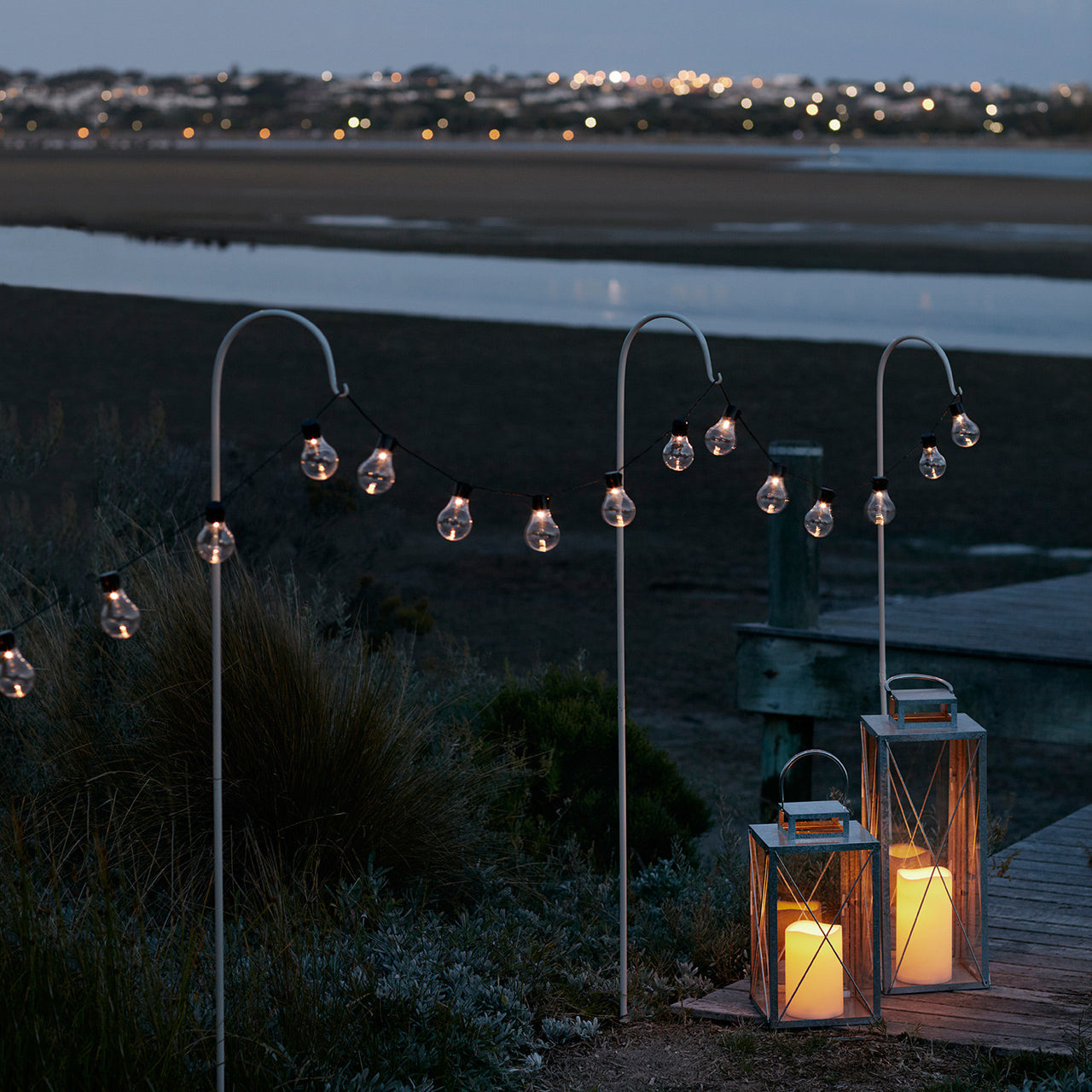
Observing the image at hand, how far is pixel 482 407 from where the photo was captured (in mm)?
26469

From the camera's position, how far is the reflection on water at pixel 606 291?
37094 millimetres

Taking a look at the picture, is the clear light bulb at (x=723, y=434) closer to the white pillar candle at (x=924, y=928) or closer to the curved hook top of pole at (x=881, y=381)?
the curved hook top of pole at (x=881, y=381)

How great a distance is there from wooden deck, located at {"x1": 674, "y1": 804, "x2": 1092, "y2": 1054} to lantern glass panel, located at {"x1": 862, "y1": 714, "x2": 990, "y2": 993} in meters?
0.09

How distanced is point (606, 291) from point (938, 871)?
1675 inches

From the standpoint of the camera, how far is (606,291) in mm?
47000

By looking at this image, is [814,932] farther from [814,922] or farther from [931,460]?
[931,460]

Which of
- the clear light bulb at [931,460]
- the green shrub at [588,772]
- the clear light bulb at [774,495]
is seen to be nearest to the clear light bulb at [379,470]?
the clear light bulb at [774,495]

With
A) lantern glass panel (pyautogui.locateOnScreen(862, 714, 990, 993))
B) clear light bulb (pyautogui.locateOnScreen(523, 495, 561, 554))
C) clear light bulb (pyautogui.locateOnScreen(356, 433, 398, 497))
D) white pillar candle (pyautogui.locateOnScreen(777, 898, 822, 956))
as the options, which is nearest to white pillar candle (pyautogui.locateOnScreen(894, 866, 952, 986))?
lantern glass panel (pyautogui.locateOnScreen(862, 714, 990, 993))

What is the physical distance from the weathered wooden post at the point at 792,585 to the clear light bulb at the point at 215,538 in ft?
11.8

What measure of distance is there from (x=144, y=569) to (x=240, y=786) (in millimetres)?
1368

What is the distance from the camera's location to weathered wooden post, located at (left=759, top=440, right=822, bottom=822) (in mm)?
7352

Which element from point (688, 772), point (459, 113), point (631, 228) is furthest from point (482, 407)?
point (459, 113)

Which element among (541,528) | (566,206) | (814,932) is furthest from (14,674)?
(566,206)

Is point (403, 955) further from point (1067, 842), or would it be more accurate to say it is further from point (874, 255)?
point (874, 255)
